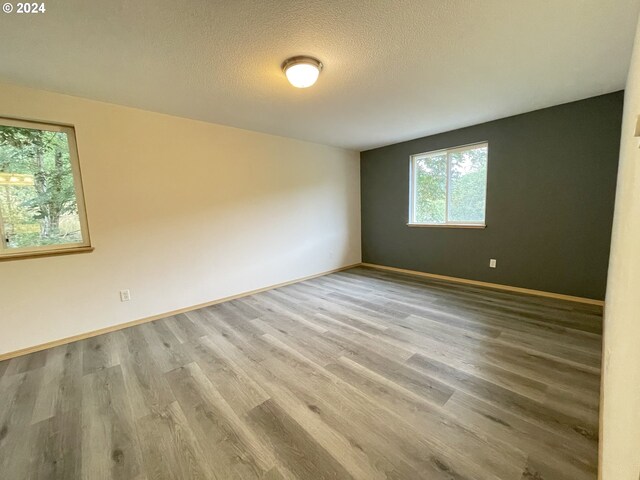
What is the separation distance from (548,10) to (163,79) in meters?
2.72

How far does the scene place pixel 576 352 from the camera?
1937 millimetres

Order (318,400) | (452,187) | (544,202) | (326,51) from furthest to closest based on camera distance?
(452,187)
(544,202)
(326,51)
(318,400)

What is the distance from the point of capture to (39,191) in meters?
2.29

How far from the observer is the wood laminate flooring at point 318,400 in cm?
117

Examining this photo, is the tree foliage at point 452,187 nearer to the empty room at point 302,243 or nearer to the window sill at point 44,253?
the empty room at point 302,243

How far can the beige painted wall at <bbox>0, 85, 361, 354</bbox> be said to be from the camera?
7.51ft

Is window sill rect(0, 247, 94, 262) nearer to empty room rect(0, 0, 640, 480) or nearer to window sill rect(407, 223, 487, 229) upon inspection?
empty room rect(0, 0, 640, 480)

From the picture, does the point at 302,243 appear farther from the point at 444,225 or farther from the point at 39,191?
the point at 39,191

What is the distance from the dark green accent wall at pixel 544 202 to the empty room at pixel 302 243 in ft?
0.08

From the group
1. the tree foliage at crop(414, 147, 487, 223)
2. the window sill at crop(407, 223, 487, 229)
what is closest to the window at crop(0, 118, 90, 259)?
the window sill at crop(407, 223, 487, 229)

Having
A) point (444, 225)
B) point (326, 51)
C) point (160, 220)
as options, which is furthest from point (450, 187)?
point (160, 220)

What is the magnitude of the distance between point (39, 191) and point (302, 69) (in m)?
2.61

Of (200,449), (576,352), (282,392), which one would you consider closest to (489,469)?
(282,392)

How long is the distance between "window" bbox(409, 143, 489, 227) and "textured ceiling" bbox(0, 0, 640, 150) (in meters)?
0.96
